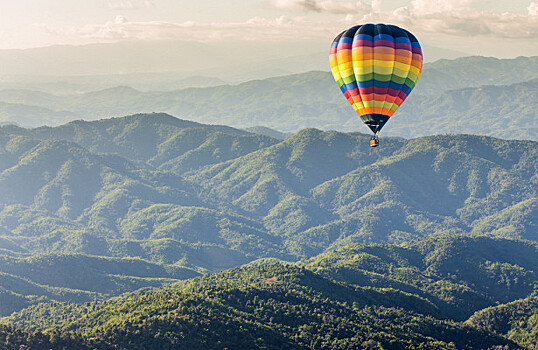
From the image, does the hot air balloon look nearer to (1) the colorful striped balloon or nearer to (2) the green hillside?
Result: (1) the colorful striped balloon

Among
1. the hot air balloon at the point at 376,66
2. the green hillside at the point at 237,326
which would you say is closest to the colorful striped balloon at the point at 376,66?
the hot air balloon at the point at 376,66

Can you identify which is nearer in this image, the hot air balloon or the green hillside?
the hot air balloon

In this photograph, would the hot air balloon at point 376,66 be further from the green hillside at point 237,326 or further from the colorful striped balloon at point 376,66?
the green hillside at point 237,326

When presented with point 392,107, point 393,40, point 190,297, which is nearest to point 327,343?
point 190,297

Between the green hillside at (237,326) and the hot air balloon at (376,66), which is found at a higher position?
the hot air balloon at (376,66)

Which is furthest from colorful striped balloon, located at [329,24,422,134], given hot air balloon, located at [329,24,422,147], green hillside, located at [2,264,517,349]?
green hillside, located at [2,264,517,349]

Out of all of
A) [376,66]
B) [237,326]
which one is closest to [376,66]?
[376,66]

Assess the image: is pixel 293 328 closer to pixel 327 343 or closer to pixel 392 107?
pixel 327 343

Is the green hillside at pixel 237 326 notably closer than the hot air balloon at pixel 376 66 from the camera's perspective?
No
